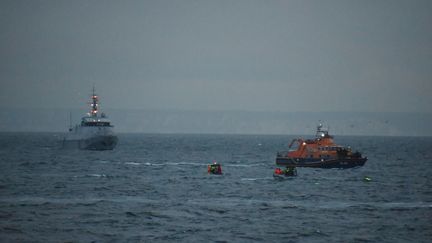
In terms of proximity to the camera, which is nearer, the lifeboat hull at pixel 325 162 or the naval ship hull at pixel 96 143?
the lifeboat hull at pixel 325 162

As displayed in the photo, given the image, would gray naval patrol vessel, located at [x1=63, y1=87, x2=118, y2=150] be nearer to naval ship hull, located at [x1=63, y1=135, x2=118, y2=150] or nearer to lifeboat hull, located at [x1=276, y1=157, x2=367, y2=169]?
naval ship hull, located at [x1=63, y1=135, x2=118, y2=150]

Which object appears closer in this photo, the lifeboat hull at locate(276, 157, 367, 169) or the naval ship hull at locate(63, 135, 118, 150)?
the lifeboat hull at locate(276, 157, 367, 169)

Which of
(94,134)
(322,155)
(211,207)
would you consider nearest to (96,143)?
(94,134)

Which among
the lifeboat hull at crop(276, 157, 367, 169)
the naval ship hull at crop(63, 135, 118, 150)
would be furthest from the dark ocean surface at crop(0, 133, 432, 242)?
the naval ship hull at crop(63, 135, 118, 150)

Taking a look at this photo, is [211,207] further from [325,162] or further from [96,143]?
[96,143]

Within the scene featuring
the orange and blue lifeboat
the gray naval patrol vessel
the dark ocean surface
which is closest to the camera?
the dark ocean surface

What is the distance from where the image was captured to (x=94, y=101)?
189 meters

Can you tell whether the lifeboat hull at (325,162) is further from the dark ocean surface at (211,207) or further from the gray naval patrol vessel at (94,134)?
the gray naval patrol vessel at (94,134)

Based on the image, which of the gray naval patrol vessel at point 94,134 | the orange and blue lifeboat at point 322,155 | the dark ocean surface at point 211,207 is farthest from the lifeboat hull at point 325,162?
the gray naval patrol vessel at point 94,134

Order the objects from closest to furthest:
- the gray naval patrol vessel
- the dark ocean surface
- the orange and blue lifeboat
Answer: the dark ocean surface
the orange and blue lifeboat
the gray naval patrol vessel

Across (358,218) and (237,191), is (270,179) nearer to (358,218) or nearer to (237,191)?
(237,191)

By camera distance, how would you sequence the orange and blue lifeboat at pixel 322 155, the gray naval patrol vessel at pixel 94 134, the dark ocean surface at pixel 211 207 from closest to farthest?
1. the dark ocean surface at pixel 211 207
2. the orange and blue lifeboat at pixel 322 155
3. the gray naval patrol vessel at pixel 94 134

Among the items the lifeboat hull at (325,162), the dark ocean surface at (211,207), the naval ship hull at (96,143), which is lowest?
the dark ocean surface at (211,207)

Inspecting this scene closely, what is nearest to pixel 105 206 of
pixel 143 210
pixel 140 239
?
pixel 143 210
